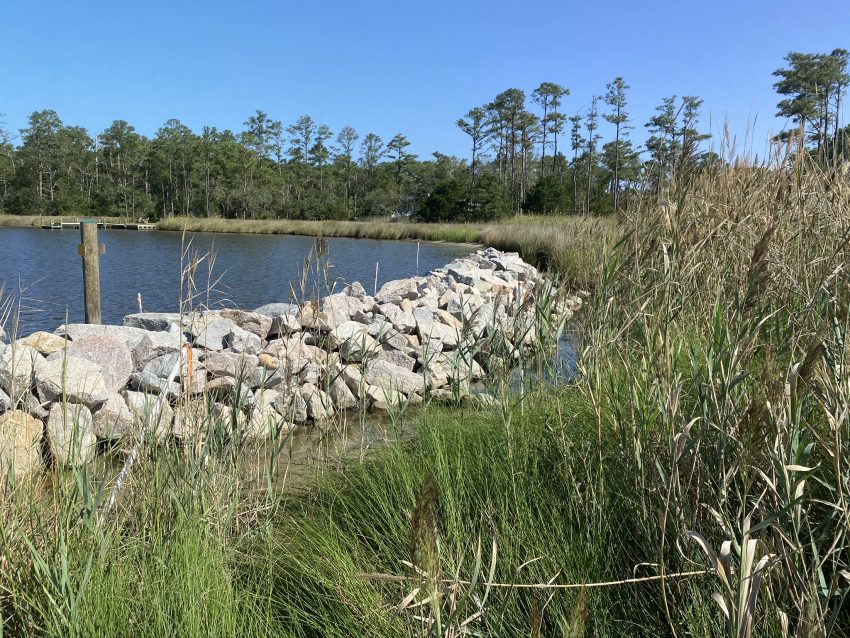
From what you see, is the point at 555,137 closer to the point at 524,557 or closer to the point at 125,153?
the point at 125,153

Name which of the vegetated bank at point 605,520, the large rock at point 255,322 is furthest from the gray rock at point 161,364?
the vegetated bank at point 605,520

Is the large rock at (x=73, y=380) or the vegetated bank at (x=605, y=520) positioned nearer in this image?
the vegetated bank at (x=605, y=520)

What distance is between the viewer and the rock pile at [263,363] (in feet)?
8.79

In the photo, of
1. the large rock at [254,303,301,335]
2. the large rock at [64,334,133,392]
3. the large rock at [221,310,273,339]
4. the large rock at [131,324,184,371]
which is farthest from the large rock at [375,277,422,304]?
the large rock at [64,334,133,392]

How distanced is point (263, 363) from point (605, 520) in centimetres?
406

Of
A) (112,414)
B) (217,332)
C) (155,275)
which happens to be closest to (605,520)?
(112,414)

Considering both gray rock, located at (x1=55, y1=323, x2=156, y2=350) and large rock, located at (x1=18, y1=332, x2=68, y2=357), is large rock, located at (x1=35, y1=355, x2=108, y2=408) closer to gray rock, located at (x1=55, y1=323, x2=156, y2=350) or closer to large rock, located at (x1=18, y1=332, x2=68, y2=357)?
large rock, located at (x1=18, y1=332, x2=68, y2=357)

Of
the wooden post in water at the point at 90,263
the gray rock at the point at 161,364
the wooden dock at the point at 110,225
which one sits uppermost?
the wooden dock at the point at 110,225

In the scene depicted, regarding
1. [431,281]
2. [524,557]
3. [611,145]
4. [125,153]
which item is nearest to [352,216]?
[611,145]

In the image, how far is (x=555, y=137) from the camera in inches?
1849

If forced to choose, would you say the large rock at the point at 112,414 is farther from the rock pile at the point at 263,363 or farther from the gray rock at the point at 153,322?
the gray rock at the point at 153,322

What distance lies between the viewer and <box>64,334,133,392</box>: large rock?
15.4ft

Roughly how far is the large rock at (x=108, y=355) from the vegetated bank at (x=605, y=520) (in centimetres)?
289

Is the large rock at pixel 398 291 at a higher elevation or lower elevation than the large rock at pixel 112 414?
Result: higher
